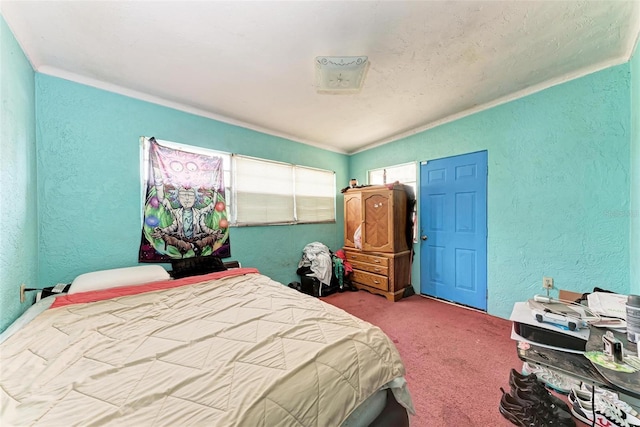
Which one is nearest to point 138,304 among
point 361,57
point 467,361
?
point 361,57

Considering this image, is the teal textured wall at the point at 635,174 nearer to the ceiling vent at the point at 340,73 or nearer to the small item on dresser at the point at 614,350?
the small item on dresser at the point at 614,350

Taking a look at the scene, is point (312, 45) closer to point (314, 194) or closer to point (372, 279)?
point (314, 194)

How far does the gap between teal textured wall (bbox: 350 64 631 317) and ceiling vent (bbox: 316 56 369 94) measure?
1.75m

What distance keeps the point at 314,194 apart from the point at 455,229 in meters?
2.23

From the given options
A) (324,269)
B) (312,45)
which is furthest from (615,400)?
(312,45)

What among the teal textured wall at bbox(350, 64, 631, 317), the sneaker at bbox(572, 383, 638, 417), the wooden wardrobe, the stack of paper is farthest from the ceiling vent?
the sneaker at bbox(572, 383, 638, 417)

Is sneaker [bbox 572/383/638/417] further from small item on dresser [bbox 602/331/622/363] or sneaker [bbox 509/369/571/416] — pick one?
small item on dresser [bbox 602/331/622/363]

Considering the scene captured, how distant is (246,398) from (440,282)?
3.14 metres

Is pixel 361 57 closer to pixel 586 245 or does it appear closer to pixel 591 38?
pixel 591 38

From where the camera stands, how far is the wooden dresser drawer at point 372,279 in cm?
318

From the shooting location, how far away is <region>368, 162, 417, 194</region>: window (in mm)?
3451

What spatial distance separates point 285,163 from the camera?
3.42 meters

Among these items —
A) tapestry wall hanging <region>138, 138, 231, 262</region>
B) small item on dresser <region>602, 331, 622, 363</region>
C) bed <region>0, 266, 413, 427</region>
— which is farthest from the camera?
tapestry wall hanging <region>138, 138, 231, 262</region>

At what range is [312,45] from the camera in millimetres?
1640
